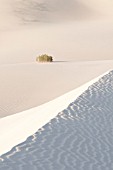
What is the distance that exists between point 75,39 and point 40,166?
3415 centimetres

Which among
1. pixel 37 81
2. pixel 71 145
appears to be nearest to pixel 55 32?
pixel 37 81

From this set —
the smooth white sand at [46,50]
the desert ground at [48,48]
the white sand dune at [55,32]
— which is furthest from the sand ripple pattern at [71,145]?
the white sand dune at [55,32]

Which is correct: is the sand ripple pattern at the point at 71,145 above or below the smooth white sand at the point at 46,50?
below

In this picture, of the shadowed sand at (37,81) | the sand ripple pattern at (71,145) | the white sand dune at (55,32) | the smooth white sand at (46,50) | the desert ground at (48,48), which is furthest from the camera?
the white sand dune at (55,32)

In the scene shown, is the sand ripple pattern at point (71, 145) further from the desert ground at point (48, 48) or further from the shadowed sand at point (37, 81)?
the desert ground at point (48, 48)

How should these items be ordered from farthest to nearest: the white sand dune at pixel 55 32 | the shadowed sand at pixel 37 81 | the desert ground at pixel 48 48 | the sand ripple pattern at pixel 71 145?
1. the white sand dune at pixel 55 32
2. the desert ground at pixel 48 48
3. the shadowed sand at pixel 37 81
4. the sand ripple pattern at pixel 71 145

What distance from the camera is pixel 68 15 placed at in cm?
5975

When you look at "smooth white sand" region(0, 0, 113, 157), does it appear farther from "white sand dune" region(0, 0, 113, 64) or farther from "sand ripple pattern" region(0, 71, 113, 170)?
"sand ripple pattern" region(0, 71, 113, 170)

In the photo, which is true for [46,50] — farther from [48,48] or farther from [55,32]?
[55,32]

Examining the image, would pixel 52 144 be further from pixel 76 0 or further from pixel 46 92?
pixel 76 0

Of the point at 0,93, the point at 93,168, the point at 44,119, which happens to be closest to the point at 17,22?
the point at 0,93

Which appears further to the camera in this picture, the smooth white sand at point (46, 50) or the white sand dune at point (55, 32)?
the white sand dune at point (55, 32)

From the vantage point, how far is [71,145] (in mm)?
7691

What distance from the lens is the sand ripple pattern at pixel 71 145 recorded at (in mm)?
6703
